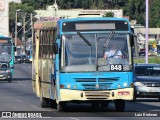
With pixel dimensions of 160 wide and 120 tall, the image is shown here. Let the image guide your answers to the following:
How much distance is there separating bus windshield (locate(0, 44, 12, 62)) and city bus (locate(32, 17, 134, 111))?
1266 inches

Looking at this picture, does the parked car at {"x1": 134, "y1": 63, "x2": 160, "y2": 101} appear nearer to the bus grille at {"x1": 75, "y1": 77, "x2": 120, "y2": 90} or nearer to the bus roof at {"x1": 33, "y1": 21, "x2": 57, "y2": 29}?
the bus roof at {"x1": 33, "y1": 21, "x2": 57, "y2": 29}

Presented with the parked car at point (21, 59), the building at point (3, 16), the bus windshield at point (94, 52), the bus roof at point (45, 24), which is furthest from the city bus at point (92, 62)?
the building at point (3, 16)

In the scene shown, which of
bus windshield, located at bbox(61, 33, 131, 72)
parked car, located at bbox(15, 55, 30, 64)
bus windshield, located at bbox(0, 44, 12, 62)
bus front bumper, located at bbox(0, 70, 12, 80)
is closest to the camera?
bus windshield, located at bbox(61, 33, 131, 72)

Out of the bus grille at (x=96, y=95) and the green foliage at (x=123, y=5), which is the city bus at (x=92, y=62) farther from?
the green foliage at (x=123, y=5)

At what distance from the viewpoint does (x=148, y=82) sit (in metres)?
32.3

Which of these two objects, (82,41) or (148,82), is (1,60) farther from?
(82,41)

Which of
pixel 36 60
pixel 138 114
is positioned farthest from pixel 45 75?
pixel 138 114

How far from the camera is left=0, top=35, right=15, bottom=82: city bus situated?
5591 cm

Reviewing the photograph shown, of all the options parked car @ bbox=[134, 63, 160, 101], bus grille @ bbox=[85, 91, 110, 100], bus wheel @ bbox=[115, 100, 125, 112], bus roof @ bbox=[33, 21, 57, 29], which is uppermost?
bus roof @ bbox=[33, 21, 57, 29]

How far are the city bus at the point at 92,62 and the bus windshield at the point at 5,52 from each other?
32.2 m

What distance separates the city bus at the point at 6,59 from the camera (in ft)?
183

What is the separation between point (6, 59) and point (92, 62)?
110 ft

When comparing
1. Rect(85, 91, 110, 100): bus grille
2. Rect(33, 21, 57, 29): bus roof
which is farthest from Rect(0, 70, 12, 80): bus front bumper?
Rect(85, 91, 110, 100): bus grille

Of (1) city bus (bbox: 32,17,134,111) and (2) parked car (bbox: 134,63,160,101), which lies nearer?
(1) city bus (bbox: 32,17,134,111)
